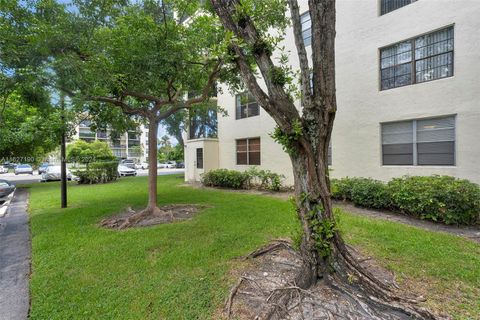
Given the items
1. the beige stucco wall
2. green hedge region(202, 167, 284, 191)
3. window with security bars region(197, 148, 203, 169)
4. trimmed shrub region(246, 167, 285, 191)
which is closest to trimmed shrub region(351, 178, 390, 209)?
trimmed shrub region(246, 167, 285, 191)

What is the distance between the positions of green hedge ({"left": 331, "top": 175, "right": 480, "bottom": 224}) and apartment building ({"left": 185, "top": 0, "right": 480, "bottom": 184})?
1445 mm

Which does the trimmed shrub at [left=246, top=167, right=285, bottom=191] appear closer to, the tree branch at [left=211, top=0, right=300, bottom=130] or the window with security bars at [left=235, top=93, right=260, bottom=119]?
the window with security bars at [left=235, top=93, right=260, bottom=119]

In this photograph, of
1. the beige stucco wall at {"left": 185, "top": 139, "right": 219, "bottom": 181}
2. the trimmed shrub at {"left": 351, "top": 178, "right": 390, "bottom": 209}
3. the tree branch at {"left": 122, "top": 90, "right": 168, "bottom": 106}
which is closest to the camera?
the tree branch at {"left": 122, "top": 90, "right": 168, "bottom": 106}

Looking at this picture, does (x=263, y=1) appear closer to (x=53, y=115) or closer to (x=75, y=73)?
(x=75, y=73)

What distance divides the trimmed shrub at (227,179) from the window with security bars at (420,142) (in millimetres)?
6233

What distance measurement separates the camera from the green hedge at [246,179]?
464 inches

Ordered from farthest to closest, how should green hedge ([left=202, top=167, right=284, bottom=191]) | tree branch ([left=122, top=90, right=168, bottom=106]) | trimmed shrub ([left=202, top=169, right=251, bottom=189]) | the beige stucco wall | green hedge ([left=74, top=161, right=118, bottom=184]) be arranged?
green hedge ([left=74, top=161, right=118, bottom=184])
the beige stucco wall
trimmed shrub ([left=202, top=169, right=251, bottom=189])
green hedge ([left=202, top=167, right=284, bottom=191])
tree branch ([left=122, top=90, right=168, bottom=106])

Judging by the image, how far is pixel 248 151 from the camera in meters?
14.1

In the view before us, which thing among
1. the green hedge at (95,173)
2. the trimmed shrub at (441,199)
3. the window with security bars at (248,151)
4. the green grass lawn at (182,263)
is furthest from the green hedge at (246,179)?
the green hedge at (95,173)

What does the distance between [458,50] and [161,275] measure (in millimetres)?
9434

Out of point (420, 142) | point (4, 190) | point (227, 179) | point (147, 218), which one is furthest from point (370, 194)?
point (4, 190)

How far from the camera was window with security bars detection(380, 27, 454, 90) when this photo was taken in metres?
7.59

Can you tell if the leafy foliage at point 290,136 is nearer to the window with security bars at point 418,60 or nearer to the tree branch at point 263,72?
the tree branch at point 263,72

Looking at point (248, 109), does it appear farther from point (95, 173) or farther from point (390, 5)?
point (95, 173)
